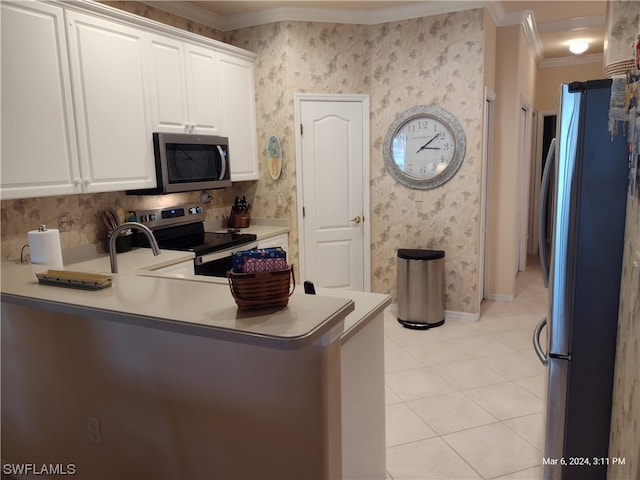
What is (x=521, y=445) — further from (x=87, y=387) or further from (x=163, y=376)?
(x=87, y=387)

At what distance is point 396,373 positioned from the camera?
3312 mm

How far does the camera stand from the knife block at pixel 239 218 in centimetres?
430

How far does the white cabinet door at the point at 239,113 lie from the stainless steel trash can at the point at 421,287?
1.61 m

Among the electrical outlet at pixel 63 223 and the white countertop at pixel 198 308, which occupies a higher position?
the electrical outlet at pixel 63 223

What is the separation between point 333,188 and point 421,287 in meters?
1.22

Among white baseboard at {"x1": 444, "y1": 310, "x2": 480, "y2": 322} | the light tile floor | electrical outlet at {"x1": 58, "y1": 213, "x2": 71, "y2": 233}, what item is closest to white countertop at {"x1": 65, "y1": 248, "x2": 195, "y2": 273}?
electrical outlet at {"x1": 58, "y1": 213, "x2": 71, "y2": 233}

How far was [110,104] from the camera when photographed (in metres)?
2.93

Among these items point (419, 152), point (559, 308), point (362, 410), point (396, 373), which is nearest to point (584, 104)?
point (559, 308)

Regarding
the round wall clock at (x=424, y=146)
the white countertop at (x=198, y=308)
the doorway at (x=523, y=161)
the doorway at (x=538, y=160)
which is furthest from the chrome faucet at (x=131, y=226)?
the doorway at (x=538, y=160)

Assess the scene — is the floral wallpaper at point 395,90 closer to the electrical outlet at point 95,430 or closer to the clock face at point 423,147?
the clock face at point 423,147

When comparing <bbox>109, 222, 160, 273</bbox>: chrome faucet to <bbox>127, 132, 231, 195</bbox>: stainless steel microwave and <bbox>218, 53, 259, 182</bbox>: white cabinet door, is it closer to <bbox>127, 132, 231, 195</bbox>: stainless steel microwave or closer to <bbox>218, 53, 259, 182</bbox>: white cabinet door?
<bbox>127, 132, 231, 195</bbox>: stainless steel microwave

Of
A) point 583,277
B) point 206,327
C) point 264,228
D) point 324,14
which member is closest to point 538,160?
point 324,14

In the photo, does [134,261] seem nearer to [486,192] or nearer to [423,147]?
[423,147]

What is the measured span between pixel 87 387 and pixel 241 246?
185cm
